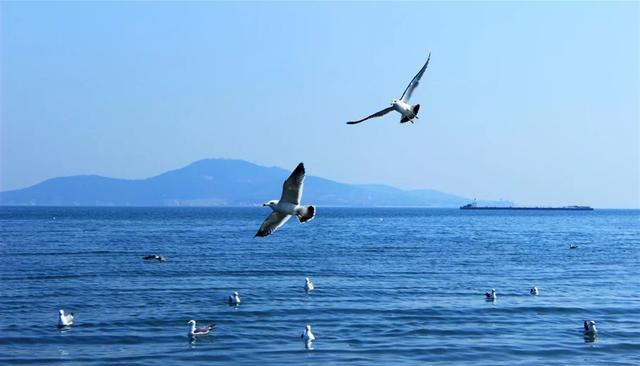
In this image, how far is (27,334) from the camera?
29.6m

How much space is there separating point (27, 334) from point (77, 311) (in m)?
5.16

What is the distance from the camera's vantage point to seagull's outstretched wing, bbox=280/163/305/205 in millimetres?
Result: 14758

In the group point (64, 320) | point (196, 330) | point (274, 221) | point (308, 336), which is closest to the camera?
point (274, 221)

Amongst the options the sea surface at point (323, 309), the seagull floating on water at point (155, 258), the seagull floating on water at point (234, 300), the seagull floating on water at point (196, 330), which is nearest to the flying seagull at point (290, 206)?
the sea surface at point (323, 309)

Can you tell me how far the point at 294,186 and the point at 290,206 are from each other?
0.61 metres

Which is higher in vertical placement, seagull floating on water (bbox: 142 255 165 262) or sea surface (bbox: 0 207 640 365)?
seagull floating on water (bbox: 142 255 165 262)

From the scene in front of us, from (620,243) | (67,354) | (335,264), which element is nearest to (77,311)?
(67,354)

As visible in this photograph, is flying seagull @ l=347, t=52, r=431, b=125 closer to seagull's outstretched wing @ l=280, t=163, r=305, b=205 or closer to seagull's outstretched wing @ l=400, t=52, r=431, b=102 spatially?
seagull's outstretched wing @ l=400, t=52, r=431, b=102

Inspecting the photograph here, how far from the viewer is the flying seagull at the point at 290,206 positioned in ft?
48.8

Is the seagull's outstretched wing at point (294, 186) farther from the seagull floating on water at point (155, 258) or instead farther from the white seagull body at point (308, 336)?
the seagull floating on water at point (155, 258)

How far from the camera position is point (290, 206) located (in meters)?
15.5

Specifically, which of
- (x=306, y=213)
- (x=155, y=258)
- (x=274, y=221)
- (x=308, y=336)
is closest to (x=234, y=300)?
(x=308, y=336)

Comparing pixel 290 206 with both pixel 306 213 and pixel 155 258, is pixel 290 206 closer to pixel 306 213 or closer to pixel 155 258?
pixel 306 213

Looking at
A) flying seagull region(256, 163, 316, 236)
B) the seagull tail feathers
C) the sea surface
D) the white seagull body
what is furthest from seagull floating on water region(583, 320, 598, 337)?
the seagull tail feathers
